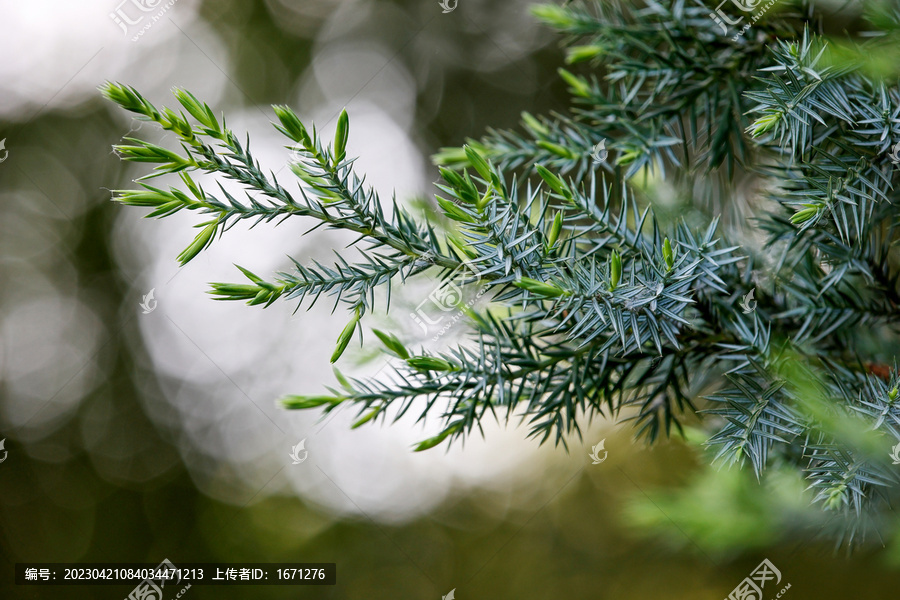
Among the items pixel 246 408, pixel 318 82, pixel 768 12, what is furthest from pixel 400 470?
pixel 768 12

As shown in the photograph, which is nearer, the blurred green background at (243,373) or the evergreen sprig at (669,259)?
the evergreen sprig at (669,259)

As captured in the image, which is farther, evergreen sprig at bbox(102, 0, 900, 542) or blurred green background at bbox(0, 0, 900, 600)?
blurred green background at bbox(0, 0, 900, 600)

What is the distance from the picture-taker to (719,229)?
21.8 inches

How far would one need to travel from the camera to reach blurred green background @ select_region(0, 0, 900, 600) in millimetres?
2010

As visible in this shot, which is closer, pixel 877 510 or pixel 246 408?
pixel 877 510

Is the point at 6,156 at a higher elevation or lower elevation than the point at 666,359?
higher

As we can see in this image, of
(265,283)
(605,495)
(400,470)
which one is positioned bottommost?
(605,495)

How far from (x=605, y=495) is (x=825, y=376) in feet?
5.76

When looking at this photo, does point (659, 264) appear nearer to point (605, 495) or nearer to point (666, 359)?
point (666, 359)

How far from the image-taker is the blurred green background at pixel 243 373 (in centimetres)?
201

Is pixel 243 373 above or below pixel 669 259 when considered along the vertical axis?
below

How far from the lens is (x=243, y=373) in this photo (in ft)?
6.98

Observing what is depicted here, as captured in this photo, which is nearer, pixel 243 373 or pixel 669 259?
pixel 669 259

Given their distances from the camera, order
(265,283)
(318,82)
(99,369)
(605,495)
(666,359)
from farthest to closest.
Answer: (99,369) → (318,82) → (605,495) → (666,359) → (265,283)
